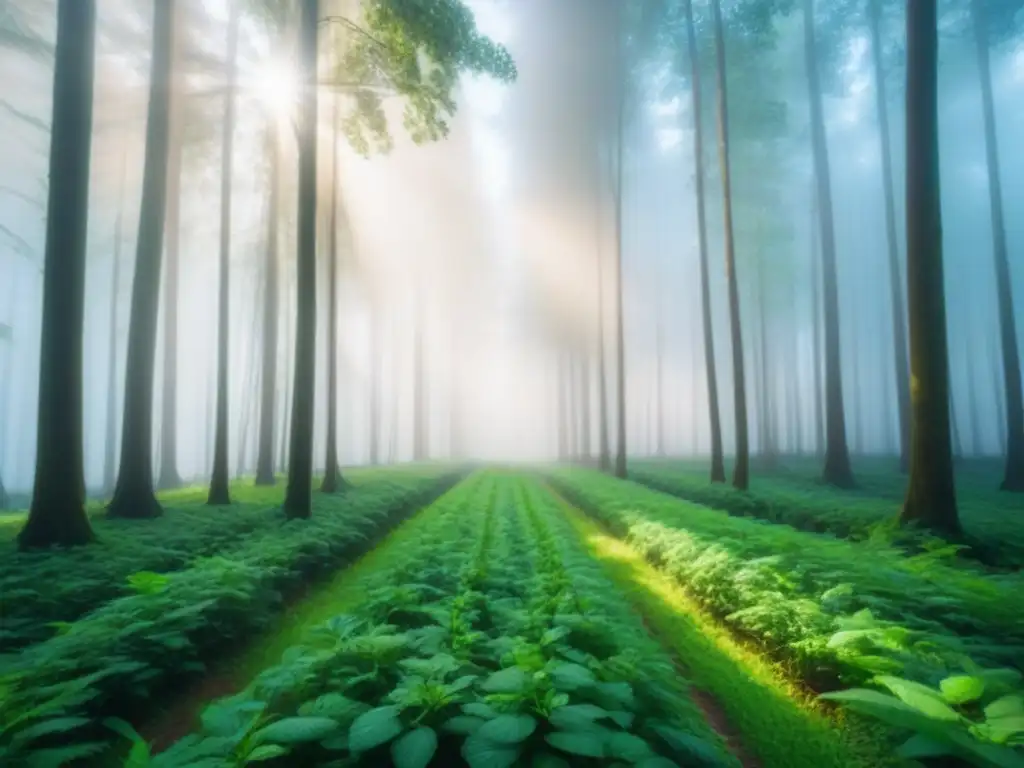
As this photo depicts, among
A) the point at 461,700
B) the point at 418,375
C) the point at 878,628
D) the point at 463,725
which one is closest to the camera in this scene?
the point at 463,725

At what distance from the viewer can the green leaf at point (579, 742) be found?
215 cm

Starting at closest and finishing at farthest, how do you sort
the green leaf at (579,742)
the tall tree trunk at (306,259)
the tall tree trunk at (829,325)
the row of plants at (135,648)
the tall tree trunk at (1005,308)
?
1. the green leaf at (579,742)
2. the row of plants at (135,648)
3. the tall tree trunk at (306,259)
4. the tall tree trunk at (1005,308)
5. the tall tree trunk at (829,325)

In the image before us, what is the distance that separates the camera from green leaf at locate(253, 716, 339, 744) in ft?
7.29

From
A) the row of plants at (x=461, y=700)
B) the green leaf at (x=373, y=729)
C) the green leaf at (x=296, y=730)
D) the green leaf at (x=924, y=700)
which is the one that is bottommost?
the row of plants at (x=461, y=700)

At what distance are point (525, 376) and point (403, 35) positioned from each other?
56.4 meters

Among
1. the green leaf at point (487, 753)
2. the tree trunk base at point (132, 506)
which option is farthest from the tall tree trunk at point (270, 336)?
the green leaf at point (487, 753)

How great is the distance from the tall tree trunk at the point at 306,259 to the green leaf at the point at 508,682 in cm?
924

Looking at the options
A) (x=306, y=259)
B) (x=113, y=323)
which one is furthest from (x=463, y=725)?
(x=113, y=323)

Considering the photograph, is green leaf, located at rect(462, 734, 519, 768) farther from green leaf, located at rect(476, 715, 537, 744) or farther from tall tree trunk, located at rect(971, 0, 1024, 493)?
tall tree trunk, located at rect(971, 0, 1024, 493)

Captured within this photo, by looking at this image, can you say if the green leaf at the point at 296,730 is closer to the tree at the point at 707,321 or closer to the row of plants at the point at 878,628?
the row of plants at the point at 878,628

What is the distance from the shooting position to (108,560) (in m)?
6.48

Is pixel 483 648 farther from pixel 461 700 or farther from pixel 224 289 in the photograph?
pixel 224 289

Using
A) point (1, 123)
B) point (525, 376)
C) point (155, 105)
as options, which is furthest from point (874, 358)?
point (1, 123)

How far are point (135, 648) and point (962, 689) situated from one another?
5245 mm
